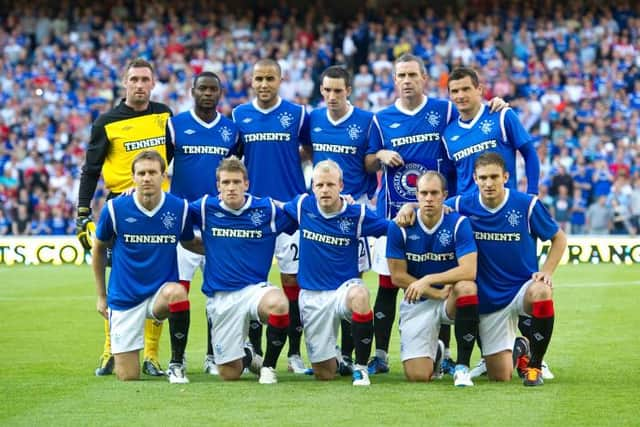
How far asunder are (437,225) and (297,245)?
1.27m

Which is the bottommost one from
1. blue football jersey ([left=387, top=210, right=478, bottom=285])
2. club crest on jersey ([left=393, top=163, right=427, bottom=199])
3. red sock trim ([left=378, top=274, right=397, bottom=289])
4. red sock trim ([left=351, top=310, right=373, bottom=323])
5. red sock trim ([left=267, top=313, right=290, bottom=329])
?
red sock trim ([left=267, top=313, right=290, bottom=329])

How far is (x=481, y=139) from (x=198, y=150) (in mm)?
2079

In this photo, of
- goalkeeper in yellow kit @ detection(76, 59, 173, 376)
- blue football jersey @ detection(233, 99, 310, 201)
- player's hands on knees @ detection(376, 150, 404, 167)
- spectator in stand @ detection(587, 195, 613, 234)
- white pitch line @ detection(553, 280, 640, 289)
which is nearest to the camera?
player's hands on knees @ detection(376, 150, 404, 167)

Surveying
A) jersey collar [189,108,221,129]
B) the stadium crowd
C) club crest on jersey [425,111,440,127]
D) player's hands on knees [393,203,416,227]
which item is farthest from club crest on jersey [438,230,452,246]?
the stadium crowd

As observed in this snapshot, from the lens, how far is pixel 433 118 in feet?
29.1

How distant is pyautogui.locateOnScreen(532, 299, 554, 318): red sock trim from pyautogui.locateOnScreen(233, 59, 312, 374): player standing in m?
1.92

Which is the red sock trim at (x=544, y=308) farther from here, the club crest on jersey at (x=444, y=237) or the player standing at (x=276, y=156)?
the player standing at (x=276, y=156)

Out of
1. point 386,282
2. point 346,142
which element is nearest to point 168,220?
point 346,142

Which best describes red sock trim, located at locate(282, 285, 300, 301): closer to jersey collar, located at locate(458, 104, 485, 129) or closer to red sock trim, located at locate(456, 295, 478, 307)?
red sock trim, located at locate(456, 295, 478, 307)

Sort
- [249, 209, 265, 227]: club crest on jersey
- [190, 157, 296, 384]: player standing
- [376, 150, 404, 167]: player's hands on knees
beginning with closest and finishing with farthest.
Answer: [190, 157, 296, 384]: player standing → [249, 209, 265, 227]: club crest on jersey → [376, 150, 404, 167]: player's hands on knees

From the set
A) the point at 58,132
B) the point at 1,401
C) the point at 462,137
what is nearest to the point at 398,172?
the point at 462,137

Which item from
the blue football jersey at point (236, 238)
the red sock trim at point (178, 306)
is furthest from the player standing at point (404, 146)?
the red sock trim at point (178, 306)

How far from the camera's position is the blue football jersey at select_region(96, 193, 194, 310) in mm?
8344

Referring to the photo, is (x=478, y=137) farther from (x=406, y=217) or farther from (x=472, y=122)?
(x=406, y=217)
